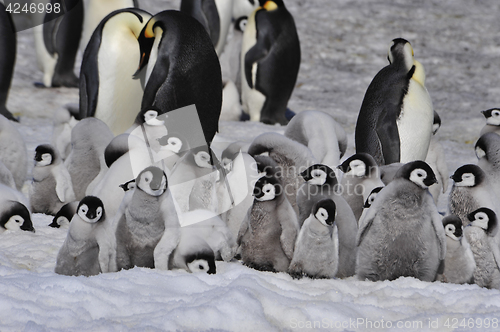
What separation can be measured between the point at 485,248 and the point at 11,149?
3.20m

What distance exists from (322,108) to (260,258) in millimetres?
6430

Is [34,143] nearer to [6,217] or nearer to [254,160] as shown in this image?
[6,217]

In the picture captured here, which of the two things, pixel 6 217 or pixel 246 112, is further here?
pixel 246 112

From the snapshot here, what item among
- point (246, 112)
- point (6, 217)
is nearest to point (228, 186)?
point (6, 217)

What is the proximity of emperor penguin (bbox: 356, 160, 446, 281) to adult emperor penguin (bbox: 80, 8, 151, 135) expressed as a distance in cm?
322

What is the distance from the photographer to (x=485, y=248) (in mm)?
2908

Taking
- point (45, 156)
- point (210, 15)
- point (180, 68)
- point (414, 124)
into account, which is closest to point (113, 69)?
point (180, 68)

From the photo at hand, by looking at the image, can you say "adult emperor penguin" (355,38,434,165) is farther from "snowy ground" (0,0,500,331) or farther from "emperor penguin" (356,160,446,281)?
"emperor penguin" (356,160,446,281)

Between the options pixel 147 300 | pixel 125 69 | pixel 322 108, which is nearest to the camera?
pixel 147 300

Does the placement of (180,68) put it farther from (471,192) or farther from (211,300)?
(211,300)

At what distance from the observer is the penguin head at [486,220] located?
2895 millimetres

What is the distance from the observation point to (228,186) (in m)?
3.45

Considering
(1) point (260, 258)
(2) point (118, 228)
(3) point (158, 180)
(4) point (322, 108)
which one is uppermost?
(3) point (158, 180)

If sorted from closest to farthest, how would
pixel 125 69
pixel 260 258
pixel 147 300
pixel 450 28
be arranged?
1. pixel 147 300
2. pixel 260 258
3. pixel 125 69
4. pixel 450 28
